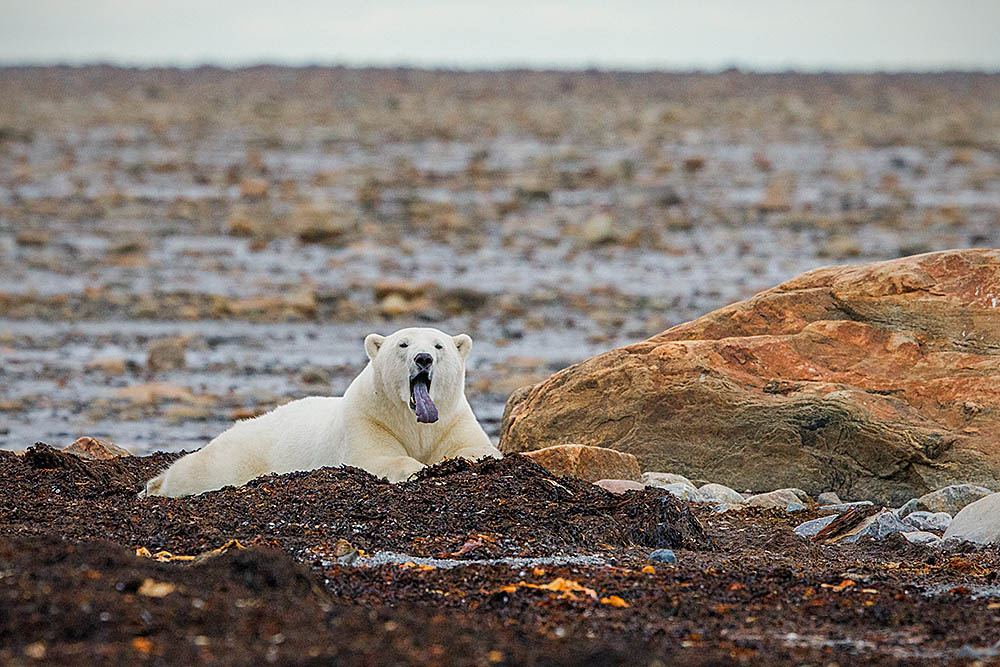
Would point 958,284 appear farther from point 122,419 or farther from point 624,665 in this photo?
point 122,419

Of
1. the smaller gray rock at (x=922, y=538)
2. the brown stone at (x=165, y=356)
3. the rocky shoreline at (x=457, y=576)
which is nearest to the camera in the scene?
the rocky shoreline at (x=457, y=576)

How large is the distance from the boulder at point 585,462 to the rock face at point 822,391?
767mm

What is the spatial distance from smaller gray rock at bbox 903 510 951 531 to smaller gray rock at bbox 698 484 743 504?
1132 mm

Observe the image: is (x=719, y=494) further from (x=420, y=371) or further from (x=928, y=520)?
(x=420, y=371)

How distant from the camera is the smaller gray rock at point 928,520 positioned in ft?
26.5

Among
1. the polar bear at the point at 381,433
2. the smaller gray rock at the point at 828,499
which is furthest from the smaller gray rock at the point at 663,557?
the smaller gray rock at the point at 828,499

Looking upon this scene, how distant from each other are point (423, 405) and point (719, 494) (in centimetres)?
214

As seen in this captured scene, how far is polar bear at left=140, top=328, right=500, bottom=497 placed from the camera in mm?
8352

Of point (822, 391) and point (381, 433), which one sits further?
point (822, 391)

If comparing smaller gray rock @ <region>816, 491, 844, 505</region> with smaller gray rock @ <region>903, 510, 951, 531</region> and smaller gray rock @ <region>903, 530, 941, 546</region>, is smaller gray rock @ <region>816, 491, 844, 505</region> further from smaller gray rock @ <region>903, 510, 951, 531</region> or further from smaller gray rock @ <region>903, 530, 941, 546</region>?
smaller gray rock @ <region>903, 530, 941, 546</region>

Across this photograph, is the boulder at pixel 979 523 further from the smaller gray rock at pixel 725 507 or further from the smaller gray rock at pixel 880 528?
the smaller gray rock at pixel 725 507

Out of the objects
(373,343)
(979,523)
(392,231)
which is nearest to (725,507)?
(979,523)

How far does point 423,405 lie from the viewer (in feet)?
27.4

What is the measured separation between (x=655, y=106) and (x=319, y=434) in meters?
47.5
